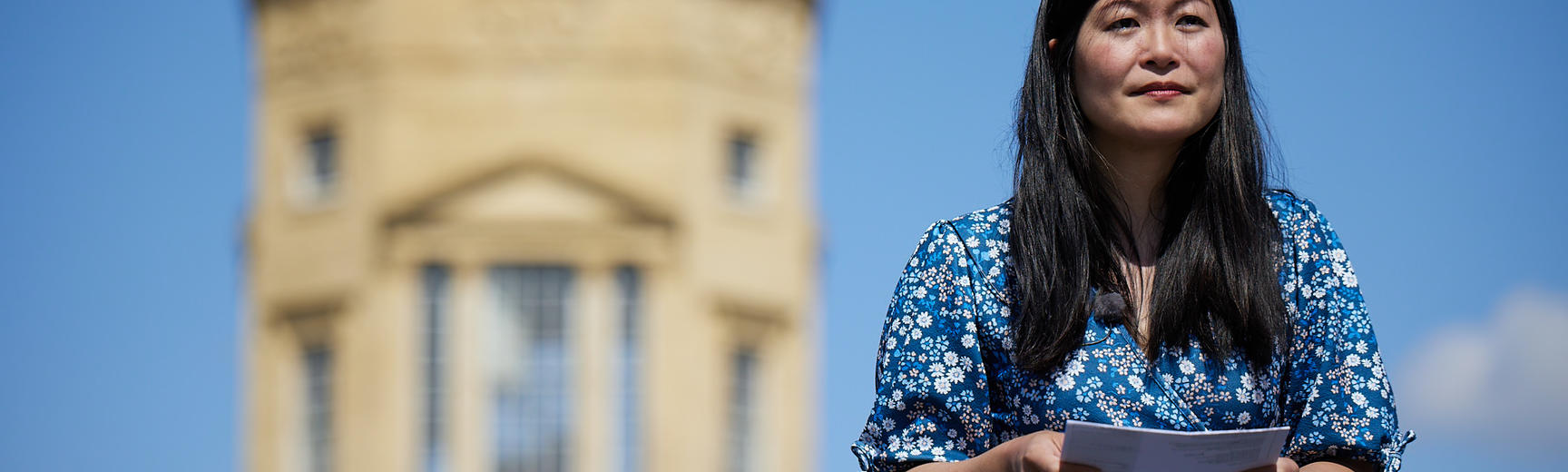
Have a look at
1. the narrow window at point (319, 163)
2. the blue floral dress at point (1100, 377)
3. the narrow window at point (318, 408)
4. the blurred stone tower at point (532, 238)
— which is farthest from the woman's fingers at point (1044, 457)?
the narrow window at point (319, 163)

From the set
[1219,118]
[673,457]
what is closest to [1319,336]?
[1219,118]

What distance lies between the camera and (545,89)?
1293 inches

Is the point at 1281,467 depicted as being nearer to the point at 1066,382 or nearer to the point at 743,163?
the point at 1066,382

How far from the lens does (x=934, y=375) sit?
3.54m

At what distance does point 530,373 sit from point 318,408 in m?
2.89

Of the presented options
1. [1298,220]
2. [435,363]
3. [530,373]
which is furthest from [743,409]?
[1298,220]

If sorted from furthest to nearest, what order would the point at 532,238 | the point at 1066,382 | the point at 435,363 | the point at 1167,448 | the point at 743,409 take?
the point at 743,409, the point at 435,363, the point at 532,238, the point at 1066,382, the point at 1167,448

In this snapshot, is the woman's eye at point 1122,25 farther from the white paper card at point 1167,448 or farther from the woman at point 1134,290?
the white paper card at point 1167,448

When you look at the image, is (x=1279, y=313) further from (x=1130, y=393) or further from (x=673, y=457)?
(x=673, y=457)

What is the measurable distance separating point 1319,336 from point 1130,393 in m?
0.25

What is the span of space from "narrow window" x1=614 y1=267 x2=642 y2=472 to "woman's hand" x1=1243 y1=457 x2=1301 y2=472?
2868 cm

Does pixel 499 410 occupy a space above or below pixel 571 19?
below

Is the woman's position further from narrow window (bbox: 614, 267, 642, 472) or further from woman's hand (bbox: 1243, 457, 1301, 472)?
narrow window (bbox: 614, 267, 642, 472)

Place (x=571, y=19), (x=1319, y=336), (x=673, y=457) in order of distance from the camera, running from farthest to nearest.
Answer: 1. (x=571, y=19)
2. (x=673, y=457)
3. (x=1319, y=336)
